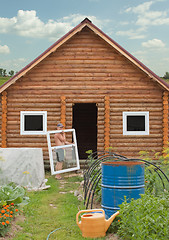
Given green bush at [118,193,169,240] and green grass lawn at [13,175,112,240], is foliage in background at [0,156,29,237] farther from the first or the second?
green bush at [118,193,169,240]

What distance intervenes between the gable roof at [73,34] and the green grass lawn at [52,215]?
18.4 feet

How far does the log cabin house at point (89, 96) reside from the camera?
1497 centimetres

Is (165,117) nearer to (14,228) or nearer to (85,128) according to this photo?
(85,128)

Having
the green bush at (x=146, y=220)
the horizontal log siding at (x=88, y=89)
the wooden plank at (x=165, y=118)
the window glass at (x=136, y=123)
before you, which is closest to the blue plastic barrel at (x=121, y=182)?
the green bush at (x=146, y=220)

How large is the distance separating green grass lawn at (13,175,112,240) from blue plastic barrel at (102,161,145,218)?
2.86ft

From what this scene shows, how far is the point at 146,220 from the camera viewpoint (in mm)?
4938

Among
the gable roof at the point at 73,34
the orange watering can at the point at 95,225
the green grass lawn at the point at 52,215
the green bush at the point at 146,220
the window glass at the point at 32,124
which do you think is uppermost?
the gable roof at the point at 73,34

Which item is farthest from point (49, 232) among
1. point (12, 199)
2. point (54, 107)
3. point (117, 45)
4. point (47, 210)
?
point (117, 45)

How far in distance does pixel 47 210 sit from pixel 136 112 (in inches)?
320

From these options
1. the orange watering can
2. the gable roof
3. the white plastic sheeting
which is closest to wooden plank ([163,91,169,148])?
the gable roof

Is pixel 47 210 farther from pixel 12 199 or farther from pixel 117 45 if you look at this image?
pixel 117 45

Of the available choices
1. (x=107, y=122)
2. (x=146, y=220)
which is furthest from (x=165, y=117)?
(x=146, y=220)

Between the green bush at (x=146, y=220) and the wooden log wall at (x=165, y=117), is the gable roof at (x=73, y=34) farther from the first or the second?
the green bush at (x=146, y=220)

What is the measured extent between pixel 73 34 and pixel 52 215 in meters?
9.02
